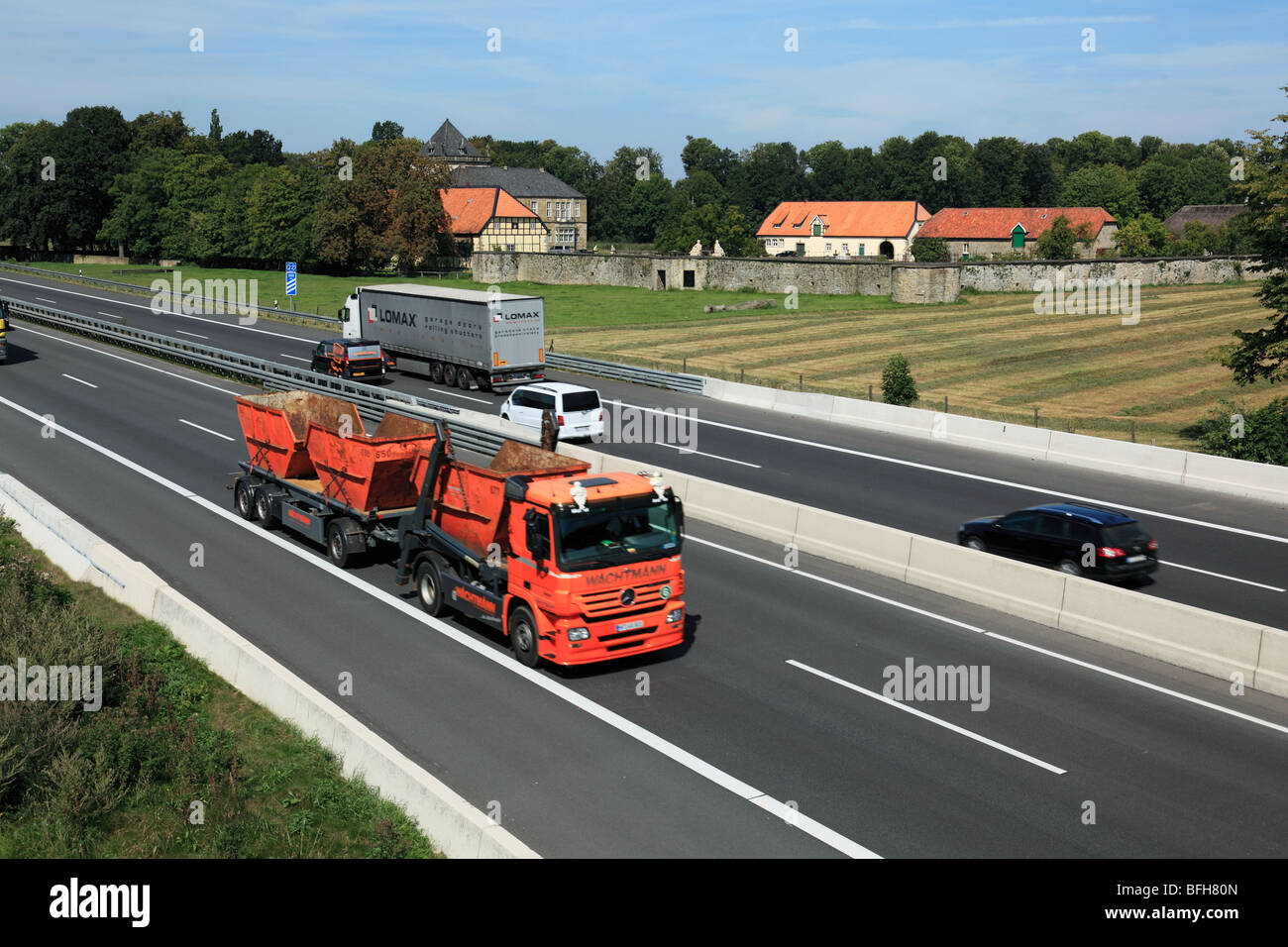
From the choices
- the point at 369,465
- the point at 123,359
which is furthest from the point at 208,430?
the point at 123,359

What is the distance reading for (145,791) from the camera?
13.7 metres

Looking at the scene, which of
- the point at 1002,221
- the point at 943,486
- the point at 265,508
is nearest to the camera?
the point at 265,508

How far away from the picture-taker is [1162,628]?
1786 centimetres

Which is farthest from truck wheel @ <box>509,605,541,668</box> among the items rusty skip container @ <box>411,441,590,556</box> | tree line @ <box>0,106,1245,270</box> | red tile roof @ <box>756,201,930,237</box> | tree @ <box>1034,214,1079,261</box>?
red tile roof @ <box>756,201,930,237</box>

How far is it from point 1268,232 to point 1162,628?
76.7 ft

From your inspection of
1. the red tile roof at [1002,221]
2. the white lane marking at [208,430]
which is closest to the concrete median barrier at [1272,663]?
the white lane marking at [208,430]

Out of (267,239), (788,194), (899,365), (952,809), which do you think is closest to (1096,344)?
(899,365)

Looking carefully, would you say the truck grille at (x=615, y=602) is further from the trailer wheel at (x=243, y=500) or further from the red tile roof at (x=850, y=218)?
the red tile roof at (x=850, y=218)

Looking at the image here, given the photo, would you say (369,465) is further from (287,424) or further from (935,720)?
(935,720)

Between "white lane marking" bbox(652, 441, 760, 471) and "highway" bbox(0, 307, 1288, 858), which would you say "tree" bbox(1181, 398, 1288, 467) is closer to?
"white lane marking" bbox(652, 441, 760, 471)

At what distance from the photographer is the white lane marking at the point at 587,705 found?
1230 centimetres

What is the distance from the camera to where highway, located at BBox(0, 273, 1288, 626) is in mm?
22844
